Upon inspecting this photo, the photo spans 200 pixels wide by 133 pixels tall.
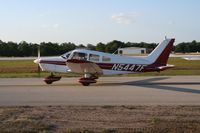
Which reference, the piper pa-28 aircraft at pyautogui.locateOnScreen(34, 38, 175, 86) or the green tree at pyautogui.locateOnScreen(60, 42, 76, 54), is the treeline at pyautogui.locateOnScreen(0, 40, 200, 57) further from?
the piper pa-28 aircraft at pyautogui.locateOnScreen(34, 38, 175, 86)

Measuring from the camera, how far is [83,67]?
20656 mm

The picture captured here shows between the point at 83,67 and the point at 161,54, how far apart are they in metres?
4.68

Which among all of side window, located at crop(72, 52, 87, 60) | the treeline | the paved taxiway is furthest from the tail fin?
the treeline

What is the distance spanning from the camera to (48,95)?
53.4ft

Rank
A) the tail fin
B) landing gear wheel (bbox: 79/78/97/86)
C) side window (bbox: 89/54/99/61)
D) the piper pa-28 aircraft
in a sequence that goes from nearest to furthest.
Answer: landing gear wheel (bbox: 79/78/97/86)
the piper pa-28 aircraft
side window (bbox: 89/54/99/61)
the tail fin

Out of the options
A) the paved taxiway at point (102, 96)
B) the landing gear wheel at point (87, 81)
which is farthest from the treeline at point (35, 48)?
the paved taxiway at point (102, 96)

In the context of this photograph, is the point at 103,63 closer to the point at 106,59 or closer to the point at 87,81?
the point at 106,59

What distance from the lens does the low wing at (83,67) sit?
66.0ft

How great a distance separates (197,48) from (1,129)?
5775 inches

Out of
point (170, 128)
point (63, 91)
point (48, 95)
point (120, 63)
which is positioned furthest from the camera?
point (120, 63)

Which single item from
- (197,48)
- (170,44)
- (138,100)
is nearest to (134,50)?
(197,48)

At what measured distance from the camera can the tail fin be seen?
72.4 feet

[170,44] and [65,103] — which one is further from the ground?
[170,44]

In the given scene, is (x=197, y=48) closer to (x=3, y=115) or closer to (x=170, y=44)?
(x=170, y=44)
